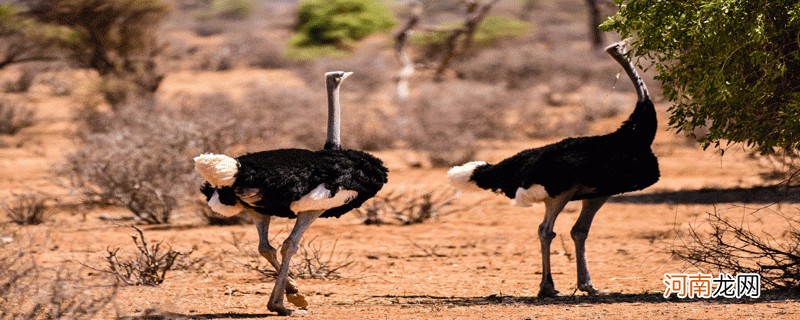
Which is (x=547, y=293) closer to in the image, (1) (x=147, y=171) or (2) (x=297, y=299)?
(2) (x=297, y=299)

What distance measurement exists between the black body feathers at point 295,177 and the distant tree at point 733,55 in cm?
194

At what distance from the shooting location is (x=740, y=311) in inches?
183

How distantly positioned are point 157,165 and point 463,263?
3941 mm

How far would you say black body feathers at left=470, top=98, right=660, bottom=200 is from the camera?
206 inches

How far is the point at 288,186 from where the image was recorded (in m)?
4.75

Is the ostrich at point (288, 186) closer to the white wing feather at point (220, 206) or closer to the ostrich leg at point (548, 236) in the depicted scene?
the white wing feather at point (220, 206)

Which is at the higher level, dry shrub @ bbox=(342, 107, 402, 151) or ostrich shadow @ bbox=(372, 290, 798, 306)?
dry shrub @ bbox=(342, 107, 402, 151)

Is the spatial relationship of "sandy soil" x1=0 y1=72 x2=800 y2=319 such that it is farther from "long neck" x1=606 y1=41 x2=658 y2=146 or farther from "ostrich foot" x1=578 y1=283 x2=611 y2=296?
"long neck" x1=606 y1=41 x2=658 y2=146

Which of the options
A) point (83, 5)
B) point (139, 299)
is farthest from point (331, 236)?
point (83, 5)

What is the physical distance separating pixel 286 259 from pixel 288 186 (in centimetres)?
46

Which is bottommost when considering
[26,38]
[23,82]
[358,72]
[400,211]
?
[400,211]

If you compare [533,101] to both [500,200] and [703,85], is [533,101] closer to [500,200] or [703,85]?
[500,200]

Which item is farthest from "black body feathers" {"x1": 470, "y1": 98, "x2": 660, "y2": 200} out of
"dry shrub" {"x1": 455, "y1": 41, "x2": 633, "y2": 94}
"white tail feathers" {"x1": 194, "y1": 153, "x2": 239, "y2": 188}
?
"dry shrub" {"x1": 455, "y1": 41, "x2": 633, "y2": 94}

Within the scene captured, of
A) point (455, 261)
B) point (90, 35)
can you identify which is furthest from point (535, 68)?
point (455, 261)
